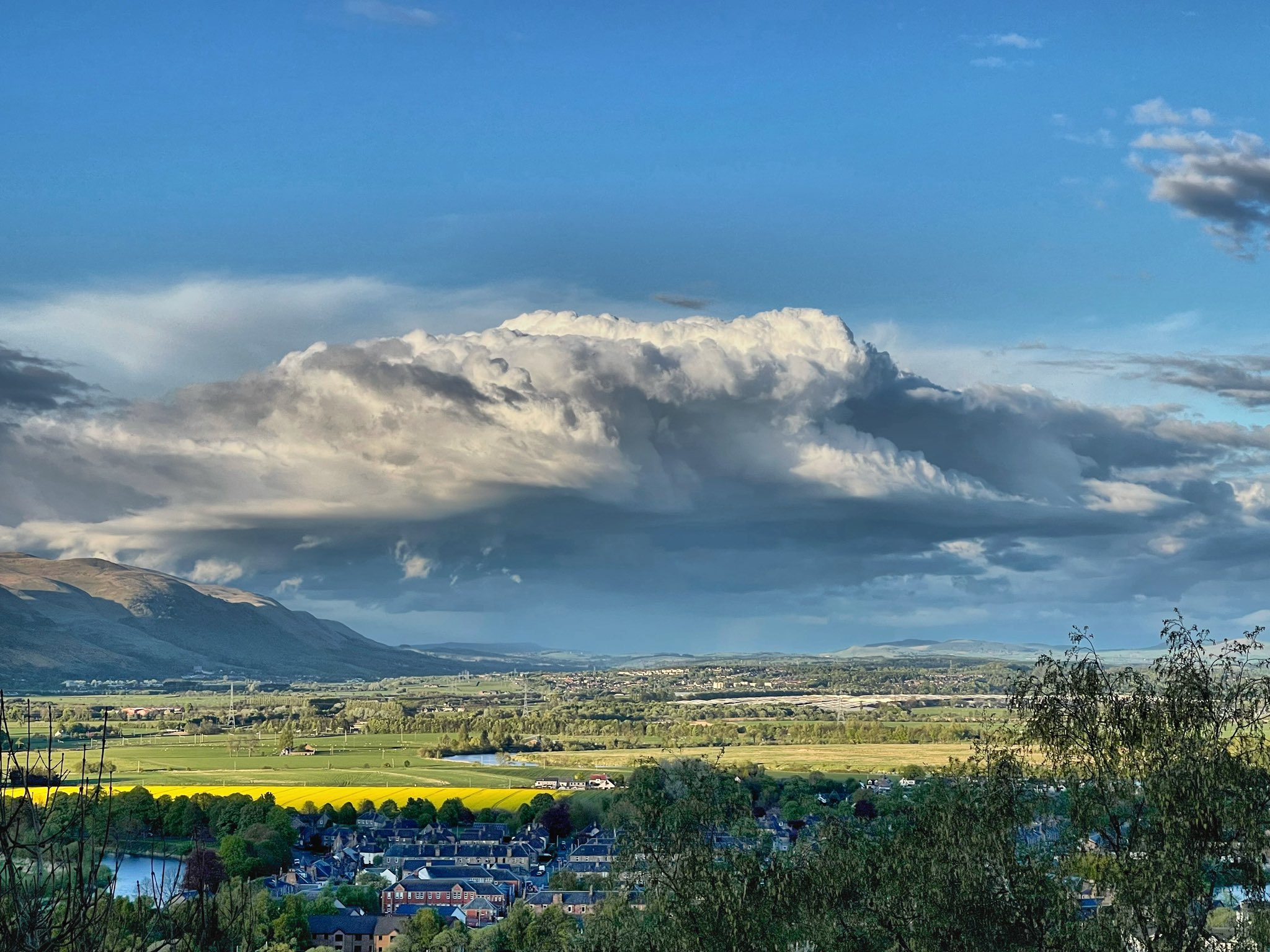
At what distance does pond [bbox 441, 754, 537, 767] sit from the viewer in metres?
182

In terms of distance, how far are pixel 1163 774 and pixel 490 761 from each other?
173 m

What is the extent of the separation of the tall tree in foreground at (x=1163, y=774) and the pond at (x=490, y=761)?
161 metres

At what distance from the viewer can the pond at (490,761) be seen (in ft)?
598

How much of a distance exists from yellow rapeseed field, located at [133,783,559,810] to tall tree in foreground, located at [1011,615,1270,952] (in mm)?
110661

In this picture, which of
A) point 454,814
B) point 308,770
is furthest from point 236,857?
point 308,770

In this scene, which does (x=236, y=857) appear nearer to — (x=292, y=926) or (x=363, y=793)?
(x=292, y=926)

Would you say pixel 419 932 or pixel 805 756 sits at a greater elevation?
pixel 805 756

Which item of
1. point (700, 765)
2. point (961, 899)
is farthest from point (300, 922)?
point (961, 899)

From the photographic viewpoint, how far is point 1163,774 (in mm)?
22703

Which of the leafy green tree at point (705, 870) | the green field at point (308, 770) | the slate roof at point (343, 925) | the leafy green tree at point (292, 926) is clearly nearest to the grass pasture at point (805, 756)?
the green field at point (308, 770)

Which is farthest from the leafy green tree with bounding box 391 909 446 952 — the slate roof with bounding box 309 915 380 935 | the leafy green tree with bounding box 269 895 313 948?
the leafy green tree with bounding box 269 895 313 948

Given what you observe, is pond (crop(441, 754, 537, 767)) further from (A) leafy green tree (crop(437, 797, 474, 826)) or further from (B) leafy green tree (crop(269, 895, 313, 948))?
(B) leafy green tree (crop(269, 895, 313, 948))

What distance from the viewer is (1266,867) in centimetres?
2719

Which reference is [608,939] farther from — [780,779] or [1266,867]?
[780,779]
